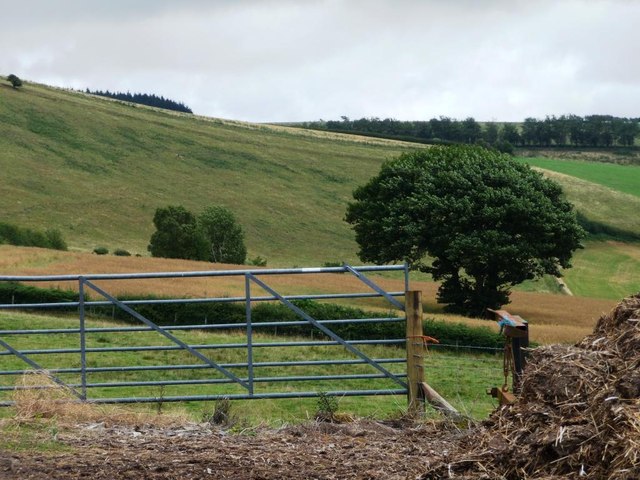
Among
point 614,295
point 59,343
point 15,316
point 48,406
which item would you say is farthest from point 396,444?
point 614,295

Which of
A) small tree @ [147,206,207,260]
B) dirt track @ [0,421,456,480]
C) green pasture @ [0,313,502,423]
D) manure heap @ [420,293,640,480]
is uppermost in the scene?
manure heap @ [420,293,640,480]

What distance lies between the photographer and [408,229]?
48469mm

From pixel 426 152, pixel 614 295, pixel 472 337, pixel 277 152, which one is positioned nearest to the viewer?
pixel 472 337

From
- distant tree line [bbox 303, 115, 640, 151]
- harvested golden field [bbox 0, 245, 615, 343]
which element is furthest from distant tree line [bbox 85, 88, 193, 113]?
harvested golden field [bbox 0, 245, 615, 343]

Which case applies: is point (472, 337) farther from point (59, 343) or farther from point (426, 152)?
point (426, 152)

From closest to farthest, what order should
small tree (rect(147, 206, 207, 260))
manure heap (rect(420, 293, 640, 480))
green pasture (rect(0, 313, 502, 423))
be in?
manure heap (rect(420, 293, 640, 480)) < green pasture (rect(0, 313, 502, 423)) < small tree (rect(147, 206, 207, 260))

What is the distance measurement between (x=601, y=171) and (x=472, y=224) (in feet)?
274

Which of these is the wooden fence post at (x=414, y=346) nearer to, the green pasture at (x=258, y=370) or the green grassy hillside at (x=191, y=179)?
the green pasture at (x=258, y=370)

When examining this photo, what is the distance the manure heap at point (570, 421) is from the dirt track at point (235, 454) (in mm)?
486

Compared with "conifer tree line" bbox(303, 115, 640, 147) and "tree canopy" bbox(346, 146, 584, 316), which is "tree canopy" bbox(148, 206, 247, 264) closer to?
"tree canopy" bbox(346, 146, 584, 316)

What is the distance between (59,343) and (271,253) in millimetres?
61126

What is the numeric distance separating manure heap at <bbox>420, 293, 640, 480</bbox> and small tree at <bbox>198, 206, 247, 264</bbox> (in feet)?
226

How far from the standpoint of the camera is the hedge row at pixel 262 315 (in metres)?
29.0

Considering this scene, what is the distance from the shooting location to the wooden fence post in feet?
32.8
